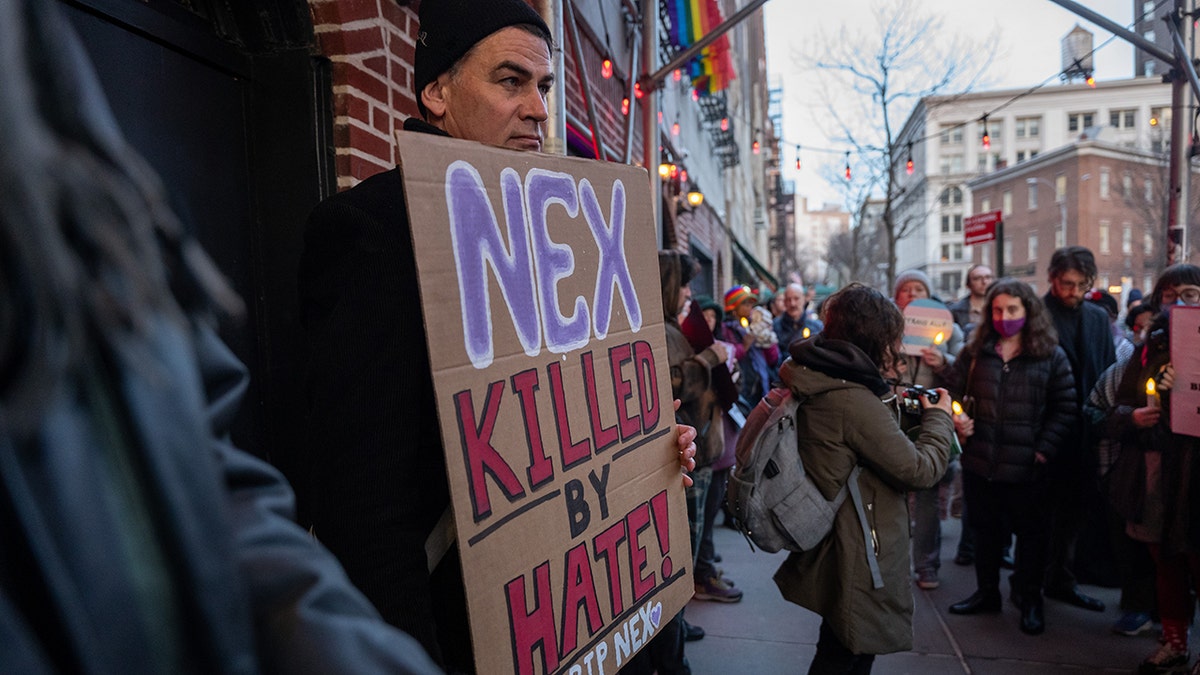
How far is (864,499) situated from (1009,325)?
6.86ft

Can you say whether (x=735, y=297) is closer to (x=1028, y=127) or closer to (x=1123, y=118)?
(x=1123, y=118)

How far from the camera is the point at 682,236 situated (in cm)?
983

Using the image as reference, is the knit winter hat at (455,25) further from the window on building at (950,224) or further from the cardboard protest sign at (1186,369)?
the window on building at (950,224)

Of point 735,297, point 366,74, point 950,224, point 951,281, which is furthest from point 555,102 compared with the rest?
point 950,224

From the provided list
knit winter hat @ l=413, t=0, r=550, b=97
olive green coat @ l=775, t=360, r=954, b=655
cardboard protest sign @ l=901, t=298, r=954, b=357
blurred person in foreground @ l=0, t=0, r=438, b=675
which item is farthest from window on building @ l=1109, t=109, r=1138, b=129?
blurred person in foreground @ l=0, t=0, r=438, b=675

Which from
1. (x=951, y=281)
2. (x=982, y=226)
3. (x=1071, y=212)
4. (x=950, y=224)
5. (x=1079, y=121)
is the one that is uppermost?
(x=1079, y=121)

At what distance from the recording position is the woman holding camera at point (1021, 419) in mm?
4191

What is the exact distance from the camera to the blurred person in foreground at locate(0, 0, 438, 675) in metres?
0.44

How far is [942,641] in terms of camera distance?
419cm

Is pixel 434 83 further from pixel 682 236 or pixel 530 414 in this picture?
pixel 682 236

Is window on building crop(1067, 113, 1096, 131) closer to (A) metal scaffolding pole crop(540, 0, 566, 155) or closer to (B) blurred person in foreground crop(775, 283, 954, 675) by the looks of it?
(A) metal scaffolding pole crop(540, 0, 566, 155)

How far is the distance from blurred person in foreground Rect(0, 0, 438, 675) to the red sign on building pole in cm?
1118

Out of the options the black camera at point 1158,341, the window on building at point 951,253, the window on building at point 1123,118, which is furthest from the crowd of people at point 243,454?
the window on building at point 951,253

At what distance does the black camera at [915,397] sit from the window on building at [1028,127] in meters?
79.5
